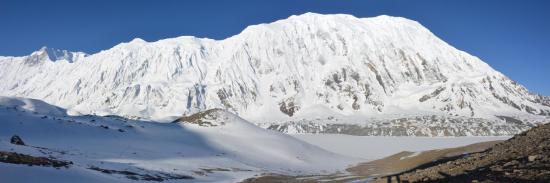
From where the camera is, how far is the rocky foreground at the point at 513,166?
24861mm

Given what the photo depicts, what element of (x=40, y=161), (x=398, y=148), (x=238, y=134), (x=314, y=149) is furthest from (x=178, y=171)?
(x=398, y=148)

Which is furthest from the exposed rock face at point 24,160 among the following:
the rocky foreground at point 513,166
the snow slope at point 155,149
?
the rocky foreground at point 513,166

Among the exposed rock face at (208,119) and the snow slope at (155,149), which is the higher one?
the exposed rock face at (208,119)

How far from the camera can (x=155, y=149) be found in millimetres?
86562

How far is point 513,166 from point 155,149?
2591 inches

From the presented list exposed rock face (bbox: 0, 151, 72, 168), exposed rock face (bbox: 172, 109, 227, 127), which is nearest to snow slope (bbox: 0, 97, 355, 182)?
exposed rock face (bbox: 172, 109, 227, 127)

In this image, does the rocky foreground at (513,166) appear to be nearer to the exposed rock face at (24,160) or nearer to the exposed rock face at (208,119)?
the exposed rock face at (24,160)

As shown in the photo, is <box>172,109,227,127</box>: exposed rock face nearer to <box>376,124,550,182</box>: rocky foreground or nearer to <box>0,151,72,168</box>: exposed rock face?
<box>0,151,72,168</box>: exposed rock face

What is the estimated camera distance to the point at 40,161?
45.7 meters

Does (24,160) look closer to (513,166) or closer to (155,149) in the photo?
(513,166)

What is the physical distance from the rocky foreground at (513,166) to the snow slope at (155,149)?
26.1 metres

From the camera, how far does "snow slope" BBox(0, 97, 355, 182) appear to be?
57.8 m

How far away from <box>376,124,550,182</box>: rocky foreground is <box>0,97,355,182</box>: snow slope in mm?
26150

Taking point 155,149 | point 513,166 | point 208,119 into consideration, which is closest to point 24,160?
point 513,166
